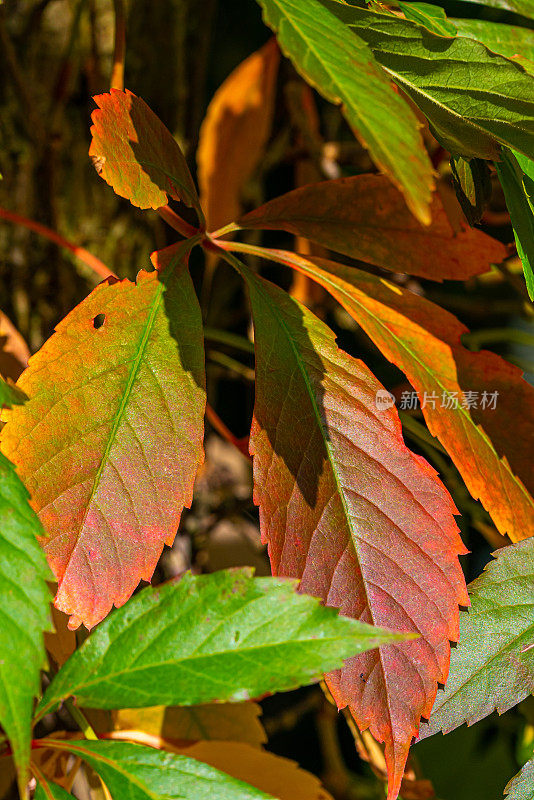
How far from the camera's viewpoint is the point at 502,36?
1.78 ft

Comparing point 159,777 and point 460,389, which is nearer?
point 159,777

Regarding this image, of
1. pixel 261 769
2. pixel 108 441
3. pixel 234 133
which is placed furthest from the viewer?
pixel 234 133

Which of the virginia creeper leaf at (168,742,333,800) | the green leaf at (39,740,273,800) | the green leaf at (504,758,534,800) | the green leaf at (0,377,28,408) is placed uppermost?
the green leaf at (0,377,28,408)

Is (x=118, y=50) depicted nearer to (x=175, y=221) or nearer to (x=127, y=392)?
(x=175, y=221)

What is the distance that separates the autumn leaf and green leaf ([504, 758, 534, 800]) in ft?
2.36

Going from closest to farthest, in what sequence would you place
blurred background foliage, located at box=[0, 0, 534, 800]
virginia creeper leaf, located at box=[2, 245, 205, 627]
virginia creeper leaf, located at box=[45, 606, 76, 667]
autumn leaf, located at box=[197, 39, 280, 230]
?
virginia creeper leaf, located at box=[2, 245, 205, 627], virginia creeper leaf, located at box=[45, 606, 76, 667], blurred background foliage, located at box=[0, 0, 534, 800], autumn leaf, located at box=[197, 39, 280, 230]

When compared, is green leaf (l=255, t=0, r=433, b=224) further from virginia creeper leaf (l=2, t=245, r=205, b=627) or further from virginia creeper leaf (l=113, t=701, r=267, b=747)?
virginia creeper leaf (l=113, t=701, r=267, b=747)

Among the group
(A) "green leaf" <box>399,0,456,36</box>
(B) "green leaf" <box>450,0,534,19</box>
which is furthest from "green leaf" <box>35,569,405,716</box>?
(B) "green leaf" <box>450,0,534,19</box>

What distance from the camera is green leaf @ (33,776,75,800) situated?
360 mm

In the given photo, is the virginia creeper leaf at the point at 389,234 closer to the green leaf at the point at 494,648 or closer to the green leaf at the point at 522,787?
the green leaf at the point at 494,648

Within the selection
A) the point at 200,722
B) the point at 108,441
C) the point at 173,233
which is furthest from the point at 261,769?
the point at 173,233

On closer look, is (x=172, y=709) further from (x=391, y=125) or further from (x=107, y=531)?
(x=391, y=125)

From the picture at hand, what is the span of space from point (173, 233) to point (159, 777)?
77 cm

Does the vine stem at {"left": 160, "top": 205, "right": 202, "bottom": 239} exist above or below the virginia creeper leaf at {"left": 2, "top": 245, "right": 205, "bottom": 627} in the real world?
above
